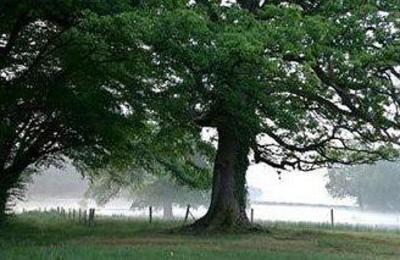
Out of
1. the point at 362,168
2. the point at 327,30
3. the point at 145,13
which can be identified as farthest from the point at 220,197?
the point at 362,168

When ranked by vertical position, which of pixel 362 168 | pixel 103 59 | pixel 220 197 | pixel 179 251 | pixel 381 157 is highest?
pixel 362 168

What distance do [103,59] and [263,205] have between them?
447 ft

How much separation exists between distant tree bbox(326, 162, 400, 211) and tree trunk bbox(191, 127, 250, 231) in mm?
76997

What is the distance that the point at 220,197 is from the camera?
26578mm

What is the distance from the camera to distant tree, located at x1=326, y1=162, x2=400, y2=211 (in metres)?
105

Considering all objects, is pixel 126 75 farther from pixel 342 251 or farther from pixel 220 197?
pixel 342 251

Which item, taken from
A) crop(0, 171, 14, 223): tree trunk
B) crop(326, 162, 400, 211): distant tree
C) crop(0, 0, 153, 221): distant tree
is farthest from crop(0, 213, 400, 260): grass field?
crop(326, 162, 400, 211): distant tree

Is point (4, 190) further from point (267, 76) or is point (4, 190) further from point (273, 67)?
point (273, 67)

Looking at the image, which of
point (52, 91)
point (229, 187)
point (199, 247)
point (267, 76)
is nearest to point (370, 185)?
point (229, 187)

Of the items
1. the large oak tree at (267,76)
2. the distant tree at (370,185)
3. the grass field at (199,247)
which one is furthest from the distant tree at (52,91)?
the distant tree at (370,185)

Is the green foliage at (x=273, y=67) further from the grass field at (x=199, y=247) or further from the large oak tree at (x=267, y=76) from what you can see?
the grass field at (x=199, y=247)

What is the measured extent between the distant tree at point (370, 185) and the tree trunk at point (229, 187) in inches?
3031

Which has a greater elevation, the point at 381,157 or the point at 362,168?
the point at 362,168

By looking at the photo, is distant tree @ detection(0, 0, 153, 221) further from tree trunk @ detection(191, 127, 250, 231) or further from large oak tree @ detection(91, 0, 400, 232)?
tree trunk @ detection(191, 127, 250, 231)
